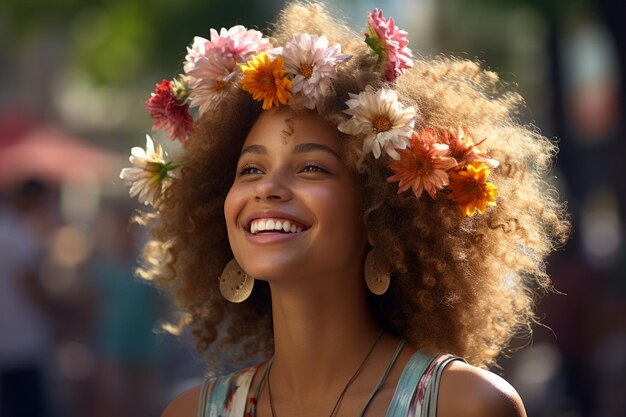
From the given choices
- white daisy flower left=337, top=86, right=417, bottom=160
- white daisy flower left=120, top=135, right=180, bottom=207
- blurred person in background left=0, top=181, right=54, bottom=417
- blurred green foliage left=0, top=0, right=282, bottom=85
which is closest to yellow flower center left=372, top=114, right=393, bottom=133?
white daisy flower left=337, top=86, right=417, bottom=160

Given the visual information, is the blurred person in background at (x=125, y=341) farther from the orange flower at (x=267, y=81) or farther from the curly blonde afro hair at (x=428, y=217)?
the orange flower at (x=267, y=81)

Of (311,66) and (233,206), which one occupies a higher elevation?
(311,66)

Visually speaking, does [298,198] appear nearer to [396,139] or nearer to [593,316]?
[396,139]

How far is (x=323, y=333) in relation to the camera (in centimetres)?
386

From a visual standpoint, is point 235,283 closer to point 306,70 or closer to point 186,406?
point 186,406

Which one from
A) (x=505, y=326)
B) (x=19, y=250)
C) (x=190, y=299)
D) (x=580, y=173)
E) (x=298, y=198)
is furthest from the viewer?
(x=580, y=173)

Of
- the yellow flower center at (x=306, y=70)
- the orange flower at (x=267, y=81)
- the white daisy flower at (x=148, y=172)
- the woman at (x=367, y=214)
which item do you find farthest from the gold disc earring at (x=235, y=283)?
the yellow flower center at (x=306, y=70)

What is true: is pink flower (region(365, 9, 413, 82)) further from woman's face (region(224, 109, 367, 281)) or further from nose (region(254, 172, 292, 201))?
nose (region(254, 172, 292, 201))

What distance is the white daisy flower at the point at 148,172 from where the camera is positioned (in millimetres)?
4258

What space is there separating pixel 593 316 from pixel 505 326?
6.36 meters

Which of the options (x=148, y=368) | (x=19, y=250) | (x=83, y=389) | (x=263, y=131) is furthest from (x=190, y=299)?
(x=83, y=389)

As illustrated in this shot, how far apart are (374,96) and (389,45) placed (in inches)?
7.6

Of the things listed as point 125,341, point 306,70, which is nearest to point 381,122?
point 306,70

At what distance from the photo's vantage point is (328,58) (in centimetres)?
384
